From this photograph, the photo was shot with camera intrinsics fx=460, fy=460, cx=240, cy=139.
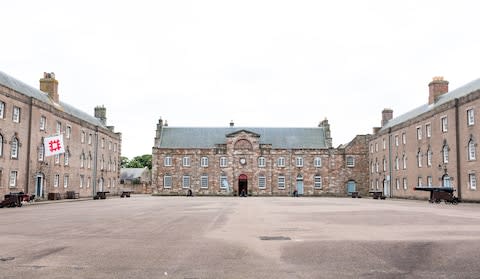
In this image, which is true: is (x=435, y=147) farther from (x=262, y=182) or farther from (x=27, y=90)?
(x=27, y=90)

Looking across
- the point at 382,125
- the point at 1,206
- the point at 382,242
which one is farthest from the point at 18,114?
the point at 382,125

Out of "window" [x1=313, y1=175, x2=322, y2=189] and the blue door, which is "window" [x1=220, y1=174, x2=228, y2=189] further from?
the blue door

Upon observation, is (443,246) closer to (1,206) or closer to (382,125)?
(1,206)

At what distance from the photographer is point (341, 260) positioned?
9016mm

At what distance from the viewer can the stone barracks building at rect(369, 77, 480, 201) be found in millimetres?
36719

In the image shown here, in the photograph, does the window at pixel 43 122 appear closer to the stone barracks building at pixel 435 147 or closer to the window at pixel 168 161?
the window at pixel 168 161

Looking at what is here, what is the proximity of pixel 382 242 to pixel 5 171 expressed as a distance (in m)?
30.2

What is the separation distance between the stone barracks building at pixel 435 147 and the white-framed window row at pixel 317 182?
822cm

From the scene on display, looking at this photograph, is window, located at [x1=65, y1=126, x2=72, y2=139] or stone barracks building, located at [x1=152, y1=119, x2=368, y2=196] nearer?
window, located at [x1=65, y1=126, x2=72, y2=139]

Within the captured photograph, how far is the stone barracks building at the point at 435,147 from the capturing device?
36.7 metres

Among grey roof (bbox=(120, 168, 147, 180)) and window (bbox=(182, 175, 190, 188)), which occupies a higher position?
grey roof (bbox=(120, 168, 147, 180))

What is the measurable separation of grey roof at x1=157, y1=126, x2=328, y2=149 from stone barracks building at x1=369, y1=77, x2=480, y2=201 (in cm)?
1121

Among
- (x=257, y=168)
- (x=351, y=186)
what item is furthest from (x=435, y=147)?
(x=257, y=168)

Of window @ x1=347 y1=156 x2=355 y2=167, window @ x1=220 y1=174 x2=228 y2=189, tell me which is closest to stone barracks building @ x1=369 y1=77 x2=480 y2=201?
window @ x1=347 y1=156 x2=355 y2=167
